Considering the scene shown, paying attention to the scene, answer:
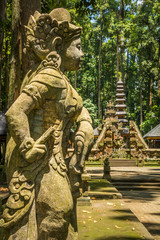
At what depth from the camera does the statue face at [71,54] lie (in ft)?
10.9

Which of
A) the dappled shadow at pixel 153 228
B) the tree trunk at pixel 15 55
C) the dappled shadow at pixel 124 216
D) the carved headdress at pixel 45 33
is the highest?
the tree trunk at pixel 15 55

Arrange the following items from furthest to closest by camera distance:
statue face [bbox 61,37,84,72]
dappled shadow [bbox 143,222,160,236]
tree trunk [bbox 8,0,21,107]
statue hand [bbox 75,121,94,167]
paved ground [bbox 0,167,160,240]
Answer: tree trunk [bbox 8,0,21,107]
dappled shadow [bbox 143,222,160,236]
paved ground [bbox 0,167,160,240]
statue face [bbox 61,37,84,72]
statue hand [bbox 75,121,94,167]

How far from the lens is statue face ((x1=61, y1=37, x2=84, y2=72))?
3.31m

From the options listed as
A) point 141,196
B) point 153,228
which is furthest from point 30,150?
point 141,196

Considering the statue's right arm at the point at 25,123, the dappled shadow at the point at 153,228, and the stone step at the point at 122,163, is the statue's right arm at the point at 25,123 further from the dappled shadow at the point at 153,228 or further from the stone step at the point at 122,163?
the stone step at the point at 122,163

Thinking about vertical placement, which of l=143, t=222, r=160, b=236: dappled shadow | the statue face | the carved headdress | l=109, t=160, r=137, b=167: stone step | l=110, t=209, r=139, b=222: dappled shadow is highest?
the carved headdress

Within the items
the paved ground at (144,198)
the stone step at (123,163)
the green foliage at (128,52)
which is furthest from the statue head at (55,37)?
the green foliage at (128,52)

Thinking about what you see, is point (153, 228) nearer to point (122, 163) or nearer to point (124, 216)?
point (124, 216)

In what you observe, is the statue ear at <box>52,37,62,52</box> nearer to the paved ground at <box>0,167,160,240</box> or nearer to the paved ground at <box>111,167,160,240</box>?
the paved ground at <box>0,167,160,240</box>

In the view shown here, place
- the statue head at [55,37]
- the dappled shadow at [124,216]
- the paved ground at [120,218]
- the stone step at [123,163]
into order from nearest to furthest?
the statue head at [55,37] < the paved ground at [120,218] < the dappled shadow at [124,216] < the stone step at [123,163]

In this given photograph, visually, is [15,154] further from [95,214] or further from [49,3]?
[49,3]

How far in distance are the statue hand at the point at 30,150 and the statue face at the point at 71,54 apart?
100cm

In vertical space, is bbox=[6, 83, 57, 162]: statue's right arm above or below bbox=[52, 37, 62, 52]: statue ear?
below

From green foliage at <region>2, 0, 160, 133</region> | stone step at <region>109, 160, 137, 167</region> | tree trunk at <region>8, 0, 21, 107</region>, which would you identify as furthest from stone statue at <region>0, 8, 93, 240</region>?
green foliage at <region>2, 0, 160, 133</region>
